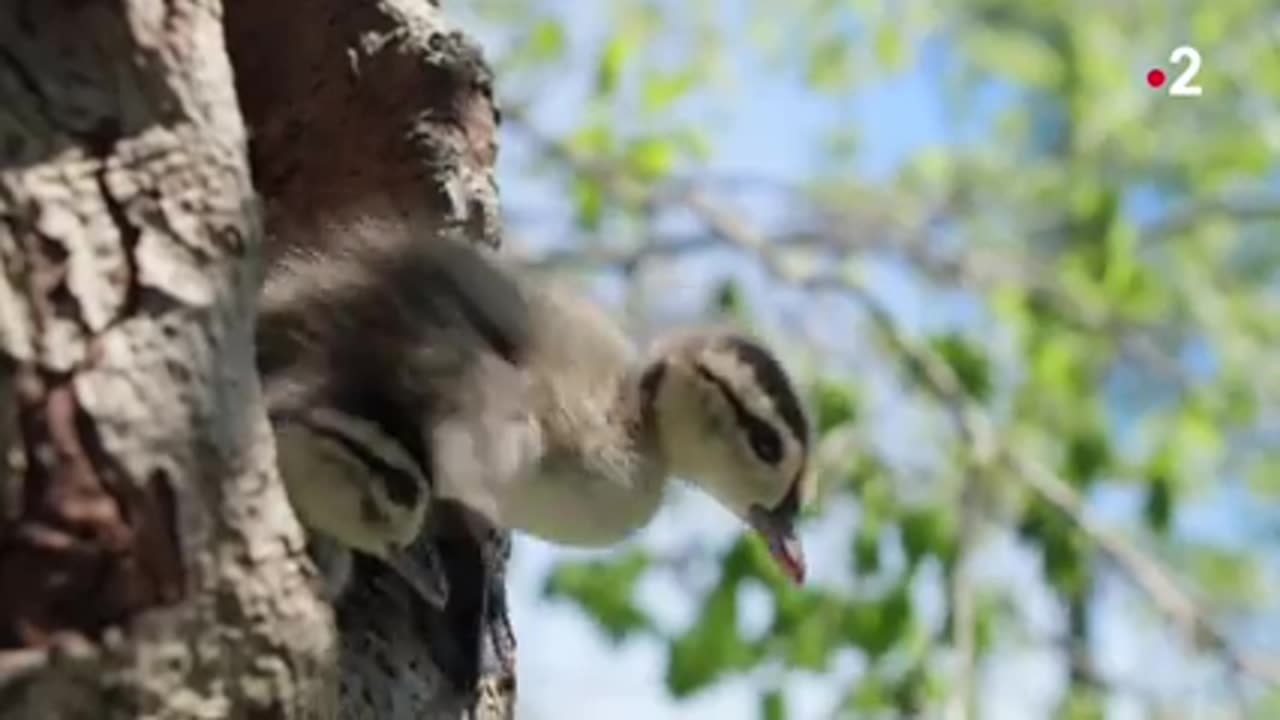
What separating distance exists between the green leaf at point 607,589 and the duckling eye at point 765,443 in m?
1.55

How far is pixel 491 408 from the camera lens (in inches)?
82.0

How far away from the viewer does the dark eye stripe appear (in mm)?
2424

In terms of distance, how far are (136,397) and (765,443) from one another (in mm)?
1187

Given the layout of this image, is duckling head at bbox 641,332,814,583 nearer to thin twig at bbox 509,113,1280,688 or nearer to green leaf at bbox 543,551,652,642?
thin twig at bbox 509,113,1280,688

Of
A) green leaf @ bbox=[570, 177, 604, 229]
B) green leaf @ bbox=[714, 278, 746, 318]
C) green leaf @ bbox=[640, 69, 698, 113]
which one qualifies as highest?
green leaf @ bbox=[640, 69, 698, 113]

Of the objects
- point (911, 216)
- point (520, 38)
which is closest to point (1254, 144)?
point (911, 216)

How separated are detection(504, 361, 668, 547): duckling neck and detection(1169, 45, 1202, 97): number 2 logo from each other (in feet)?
11.9

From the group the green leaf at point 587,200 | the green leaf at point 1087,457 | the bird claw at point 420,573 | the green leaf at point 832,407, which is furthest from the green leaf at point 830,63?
the bird claw at point 420,573

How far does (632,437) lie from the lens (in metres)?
2.38

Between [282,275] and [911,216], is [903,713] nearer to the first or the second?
[911,216]

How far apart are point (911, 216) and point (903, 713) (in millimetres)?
1336

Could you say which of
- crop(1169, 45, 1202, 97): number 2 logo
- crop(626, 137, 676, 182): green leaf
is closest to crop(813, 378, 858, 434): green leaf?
crop(626, 137, 676, 182): green leaf

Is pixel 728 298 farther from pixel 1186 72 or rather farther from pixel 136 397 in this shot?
pixel 136 397

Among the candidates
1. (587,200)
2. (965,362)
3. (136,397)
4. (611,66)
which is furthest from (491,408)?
(611,66)
